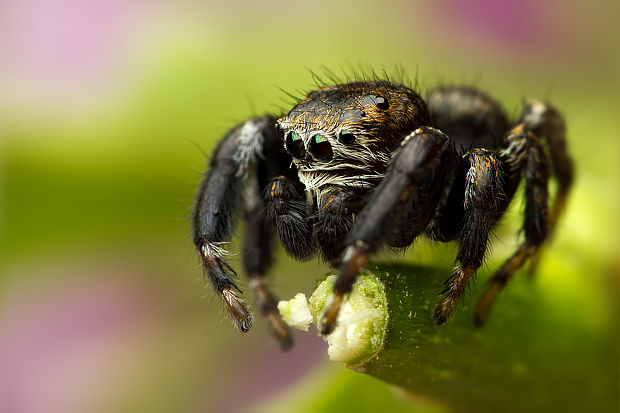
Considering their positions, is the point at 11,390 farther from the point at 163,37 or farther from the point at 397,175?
the point at 397,175

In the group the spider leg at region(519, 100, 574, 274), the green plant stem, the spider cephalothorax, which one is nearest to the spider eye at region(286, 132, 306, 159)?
the spider cephalothorax

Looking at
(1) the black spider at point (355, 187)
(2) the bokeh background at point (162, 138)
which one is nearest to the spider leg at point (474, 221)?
(1) the black spider at point (355, 187)

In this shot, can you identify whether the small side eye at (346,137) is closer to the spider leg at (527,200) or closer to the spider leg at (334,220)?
the spider leg at (334,220)

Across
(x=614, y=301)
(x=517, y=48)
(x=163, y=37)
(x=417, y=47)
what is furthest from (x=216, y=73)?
(x=614, y=301)

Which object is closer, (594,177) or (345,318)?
(345,318)

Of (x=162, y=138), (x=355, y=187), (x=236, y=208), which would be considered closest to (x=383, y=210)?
(x=355, y=187)

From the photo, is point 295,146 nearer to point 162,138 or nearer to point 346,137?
point 346,137

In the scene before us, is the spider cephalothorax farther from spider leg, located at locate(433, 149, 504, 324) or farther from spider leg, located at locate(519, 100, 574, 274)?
spider leg, located at locate(519, 100, 574, 274)
